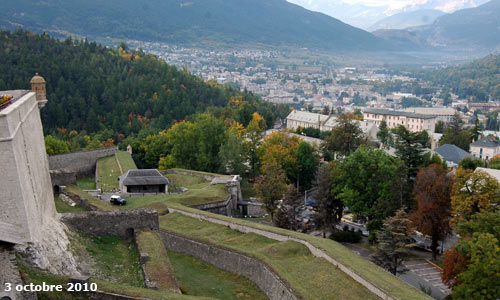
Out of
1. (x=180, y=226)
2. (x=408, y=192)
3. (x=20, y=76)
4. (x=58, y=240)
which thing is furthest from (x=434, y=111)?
(x=58, y=240)

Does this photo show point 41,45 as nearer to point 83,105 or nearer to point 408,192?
point 83,105

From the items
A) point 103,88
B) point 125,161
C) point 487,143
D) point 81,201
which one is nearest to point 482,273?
point 81,201

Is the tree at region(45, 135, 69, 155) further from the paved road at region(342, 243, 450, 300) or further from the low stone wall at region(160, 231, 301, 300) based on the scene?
the paved road at region(342, 243, 450, 300)

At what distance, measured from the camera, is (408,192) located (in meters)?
36.9

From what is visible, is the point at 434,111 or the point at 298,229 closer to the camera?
the point at 298,229

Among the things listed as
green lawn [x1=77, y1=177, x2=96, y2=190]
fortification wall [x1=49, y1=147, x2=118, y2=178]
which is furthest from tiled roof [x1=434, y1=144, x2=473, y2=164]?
green lawn [x1=77, y1=177, x2=96, y2=190]

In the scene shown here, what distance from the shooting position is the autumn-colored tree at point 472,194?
3128 cm

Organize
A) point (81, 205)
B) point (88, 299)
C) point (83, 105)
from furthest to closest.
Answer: point (83, 105), point (81, 205), point (88, 299)

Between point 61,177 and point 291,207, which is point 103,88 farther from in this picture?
point 291,207

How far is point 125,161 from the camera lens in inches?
2213

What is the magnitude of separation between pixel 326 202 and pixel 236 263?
13.9m

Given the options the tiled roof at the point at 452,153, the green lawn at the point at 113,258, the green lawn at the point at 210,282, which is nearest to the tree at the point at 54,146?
the green lawn at the point at 210,282

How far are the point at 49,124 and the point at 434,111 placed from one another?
105 metres

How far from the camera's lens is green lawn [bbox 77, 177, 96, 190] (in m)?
49.3
